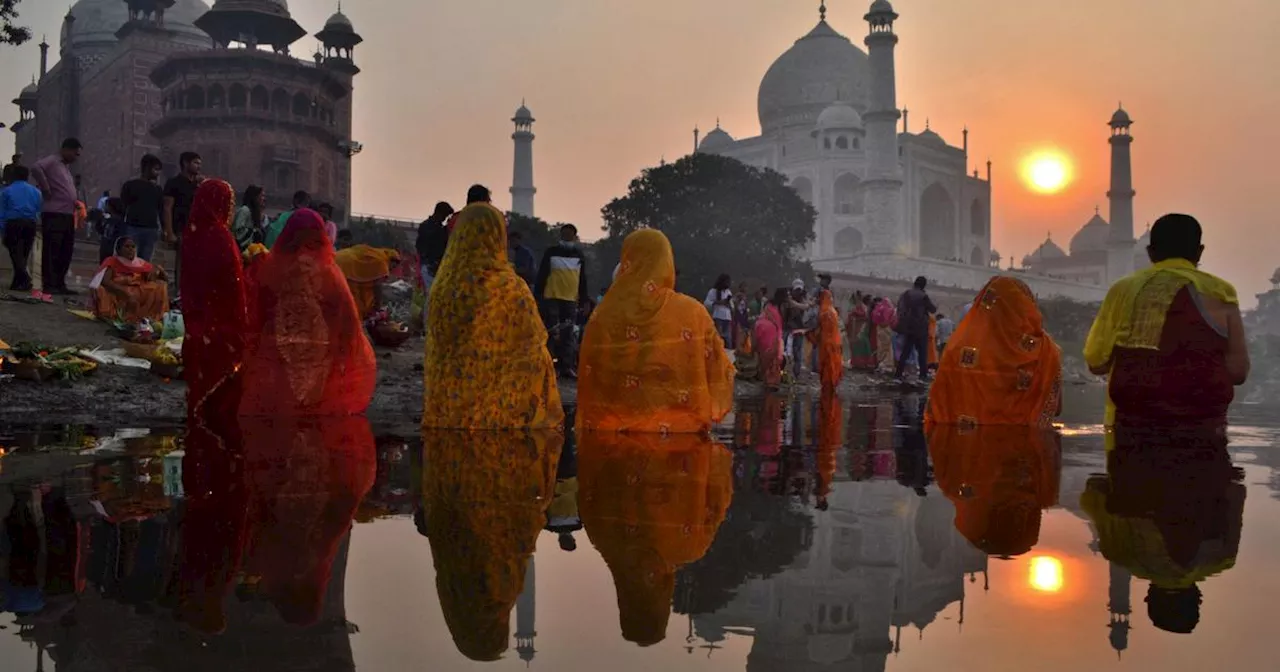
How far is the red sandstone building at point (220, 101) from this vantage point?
3177 cm

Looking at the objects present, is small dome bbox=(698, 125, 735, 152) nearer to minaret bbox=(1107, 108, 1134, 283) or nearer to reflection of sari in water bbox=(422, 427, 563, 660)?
minaret bbox=(1107, 108, 1134, 283)

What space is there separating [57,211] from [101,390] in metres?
3.28

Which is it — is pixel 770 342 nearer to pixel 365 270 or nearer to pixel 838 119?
pixel 365 270

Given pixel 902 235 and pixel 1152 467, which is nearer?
pixel 1152 467

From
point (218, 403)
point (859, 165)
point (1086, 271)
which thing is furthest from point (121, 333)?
point (1086, 271)

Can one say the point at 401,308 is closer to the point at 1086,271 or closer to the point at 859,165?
the point at 859,165

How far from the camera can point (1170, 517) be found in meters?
3.13

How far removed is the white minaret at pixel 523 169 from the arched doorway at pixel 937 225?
765 inches

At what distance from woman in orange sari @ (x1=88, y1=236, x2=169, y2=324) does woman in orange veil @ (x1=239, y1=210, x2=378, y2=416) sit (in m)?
3.70

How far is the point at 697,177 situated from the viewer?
118ft

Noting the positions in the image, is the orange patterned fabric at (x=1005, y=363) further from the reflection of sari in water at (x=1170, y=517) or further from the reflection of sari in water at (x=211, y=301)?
the reflection of sari in water at (x=211, y=301)

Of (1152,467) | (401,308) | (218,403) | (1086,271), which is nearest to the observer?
A: (1152,467)

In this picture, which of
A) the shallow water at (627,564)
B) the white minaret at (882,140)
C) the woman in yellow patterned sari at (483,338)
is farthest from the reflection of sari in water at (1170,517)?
the white minaret at (882,140)

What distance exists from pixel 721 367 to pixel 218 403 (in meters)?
2.41
